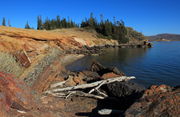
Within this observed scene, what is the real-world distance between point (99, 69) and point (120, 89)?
279 inches

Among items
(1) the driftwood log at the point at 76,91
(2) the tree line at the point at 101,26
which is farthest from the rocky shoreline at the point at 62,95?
(2) the tree line at the point at 101,26

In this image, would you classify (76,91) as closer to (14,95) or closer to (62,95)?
(62,95)

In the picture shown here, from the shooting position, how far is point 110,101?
9352mm

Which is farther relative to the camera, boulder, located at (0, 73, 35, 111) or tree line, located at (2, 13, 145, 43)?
tree line, located at (2, 13, 145, 43)

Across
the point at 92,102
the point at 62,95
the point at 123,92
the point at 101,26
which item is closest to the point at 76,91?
the point at 62,95

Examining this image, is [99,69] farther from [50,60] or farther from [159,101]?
[159,101]

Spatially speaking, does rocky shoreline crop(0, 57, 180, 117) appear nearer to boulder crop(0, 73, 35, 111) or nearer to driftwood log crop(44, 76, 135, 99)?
boulder crop(0, 73, 35, 111)

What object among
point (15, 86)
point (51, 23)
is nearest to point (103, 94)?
point (15, 86)

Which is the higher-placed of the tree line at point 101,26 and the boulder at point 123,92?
the tree line at point 101,26

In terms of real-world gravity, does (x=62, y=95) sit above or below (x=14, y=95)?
below

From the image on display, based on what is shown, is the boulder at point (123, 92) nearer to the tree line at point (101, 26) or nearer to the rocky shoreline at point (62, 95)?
the rocky shoreline at point (62, 95)

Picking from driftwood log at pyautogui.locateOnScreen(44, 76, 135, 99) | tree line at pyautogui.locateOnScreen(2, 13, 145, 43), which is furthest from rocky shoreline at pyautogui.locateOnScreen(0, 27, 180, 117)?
tree line at pyautogui.locateOnScreen(2, 13, 145, 43)

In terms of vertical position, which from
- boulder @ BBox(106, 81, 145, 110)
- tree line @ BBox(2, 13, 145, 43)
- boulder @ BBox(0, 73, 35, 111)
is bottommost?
boulder @ BBox(106, 81, 145, 110)

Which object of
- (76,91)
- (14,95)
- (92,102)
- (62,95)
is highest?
(14,95)
